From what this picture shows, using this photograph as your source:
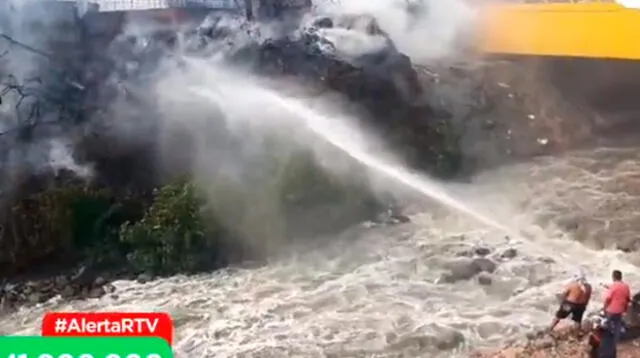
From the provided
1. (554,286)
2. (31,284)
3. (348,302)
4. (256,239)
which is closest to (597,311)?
(554,286)

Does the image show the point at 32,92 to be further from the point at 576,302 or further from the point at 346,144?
the point at 576,302

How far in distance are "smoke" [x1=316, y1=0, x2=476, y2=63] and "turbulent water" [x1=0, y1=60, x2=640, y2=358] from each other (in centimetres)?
420

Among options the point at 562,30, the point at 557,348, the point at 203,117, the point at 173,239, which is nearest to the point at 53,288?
the point at 173,239

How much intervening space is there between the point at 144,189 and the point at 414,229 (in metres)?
3.81

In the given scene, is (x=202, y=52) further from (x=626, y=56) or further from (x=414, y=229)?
(x=626, y=56)

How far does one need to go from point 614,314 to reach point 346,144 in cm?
591

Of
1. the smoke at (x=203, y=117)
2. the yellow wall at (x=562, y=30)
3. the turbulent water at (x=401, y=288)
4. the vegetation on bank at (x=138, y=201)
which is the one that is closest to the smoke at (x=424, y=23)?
the yellow wall at (x=562, y=30)

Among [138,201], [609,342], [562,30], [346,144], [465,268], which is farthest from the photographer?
[562,30]

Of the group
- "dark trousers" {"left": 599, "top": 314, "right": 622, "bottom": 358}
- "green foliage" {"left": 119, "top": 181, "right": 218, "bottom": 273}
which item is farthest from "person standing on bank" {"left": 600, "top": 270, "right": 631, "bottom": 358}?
"green foliage" {"left": 119, "top": 181, "right": 218, "bottom": 273}

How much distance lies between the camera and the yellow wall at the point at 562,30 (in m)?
12.6

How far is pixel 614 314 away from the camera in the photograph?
273 inches

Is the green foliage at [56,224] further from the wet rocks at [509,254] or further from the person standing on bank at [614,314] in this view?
the person standing on bank at [614,314]

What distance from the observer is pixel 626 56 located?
12.8 meters

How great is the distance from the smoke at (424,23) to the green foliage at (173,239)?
6.45 meters
